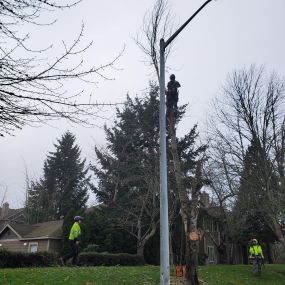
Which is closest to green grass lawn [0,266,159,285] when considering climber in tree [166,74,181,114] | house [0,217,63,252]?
climber in tree [166,74,181,114]

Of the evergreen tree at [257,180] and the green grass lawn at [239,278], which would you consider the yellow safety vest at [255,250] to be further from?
the evergreen tree at [257,180]

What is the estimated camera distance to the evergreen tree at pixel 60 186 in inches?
1970

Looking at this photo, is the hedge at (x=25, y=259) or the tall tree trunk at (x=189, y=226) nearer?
the tall tree trunk at (x=189, y=226)

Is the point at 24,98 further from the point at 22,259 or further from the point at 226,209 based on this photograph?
the point at 226,209

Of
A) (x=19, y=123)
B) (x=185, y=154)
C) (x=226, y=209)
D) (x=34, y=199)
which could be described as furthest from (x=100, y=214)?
(x=19, y=123)

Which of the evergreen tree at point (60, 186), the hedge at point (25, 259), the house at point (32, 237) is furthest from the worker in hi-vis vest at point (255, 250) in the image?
the evergreen tree at point (60, 186)

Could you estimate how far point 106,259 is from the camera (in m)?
21.8

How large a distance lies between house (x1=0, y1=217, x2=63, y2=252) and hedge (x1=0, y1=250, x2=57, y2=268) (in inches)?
604

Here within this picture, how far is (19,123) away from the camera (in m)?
6.16

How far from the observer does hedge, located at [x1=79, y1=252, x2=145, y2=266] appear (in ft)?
67.9

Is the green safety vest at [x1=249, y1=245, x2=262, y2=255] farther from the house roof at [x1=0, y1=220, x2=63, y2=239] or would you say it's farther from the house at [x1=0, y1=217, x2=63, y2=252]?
the house roof at [x1=0, y1=220, x2=63, y2=239]

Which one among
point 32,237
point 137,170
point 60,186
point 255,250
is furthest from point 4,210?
point 255,250

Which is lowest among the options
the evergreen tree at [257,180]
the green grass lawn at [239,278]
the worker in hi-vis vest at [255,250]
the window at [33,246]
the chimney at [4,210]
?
the green grass lawn at [239,278]

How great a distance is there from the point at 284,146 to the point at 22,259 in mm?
15703
